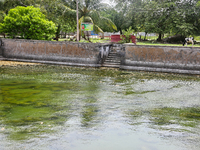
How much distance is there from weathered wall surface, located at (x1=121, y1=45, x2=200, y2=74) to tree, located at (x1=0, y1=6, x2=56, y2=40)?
8652 mm

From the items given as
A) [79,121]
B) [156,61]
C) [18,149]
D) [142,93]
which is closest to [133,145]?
[79,121]

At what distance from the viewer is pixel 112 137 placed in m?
5.54

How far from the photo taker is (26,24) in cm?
2198

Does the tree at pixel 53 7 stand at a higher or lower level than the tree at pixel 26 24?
higher

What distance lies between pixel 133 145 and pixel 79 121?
1927 millimetres

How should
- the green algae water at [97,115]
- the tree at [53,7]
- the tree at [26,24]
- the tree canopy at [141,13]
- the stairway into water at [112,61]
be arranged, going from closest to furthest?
the green algae water at [97,115] → the stairway into water at [112,61] → the tree at [26,24] → the tree at [53,7] → the tree canopy at [141,13]

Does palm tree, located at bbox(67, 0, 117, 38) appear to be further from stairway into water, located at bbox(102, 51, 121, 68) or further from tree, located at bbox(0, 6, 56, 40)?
stairway into water, located at bbox(102, 51, 121, 68)

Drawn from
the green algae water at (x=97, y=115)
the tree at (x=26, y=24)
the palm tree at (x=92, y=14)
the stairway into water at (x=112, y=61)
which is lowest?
the green algae water at (x=97, y=115)

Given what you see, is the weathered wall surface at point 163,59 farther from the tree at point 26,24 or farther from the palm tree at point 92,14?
the palm tree at point 92,14

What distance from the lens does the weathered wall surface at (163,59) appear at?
54.9 ft

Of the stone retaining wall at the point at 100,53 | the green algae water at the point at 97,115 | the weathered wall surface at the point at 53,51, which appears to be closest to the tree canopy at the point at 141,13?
the weathered wall surface at the point at 53,51

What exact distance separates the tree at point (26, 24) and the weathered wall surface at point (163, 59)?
865 centimetres

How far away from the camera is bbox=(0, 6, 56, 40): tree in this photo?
22.0 m

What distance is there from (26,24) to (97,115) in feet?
56.7
